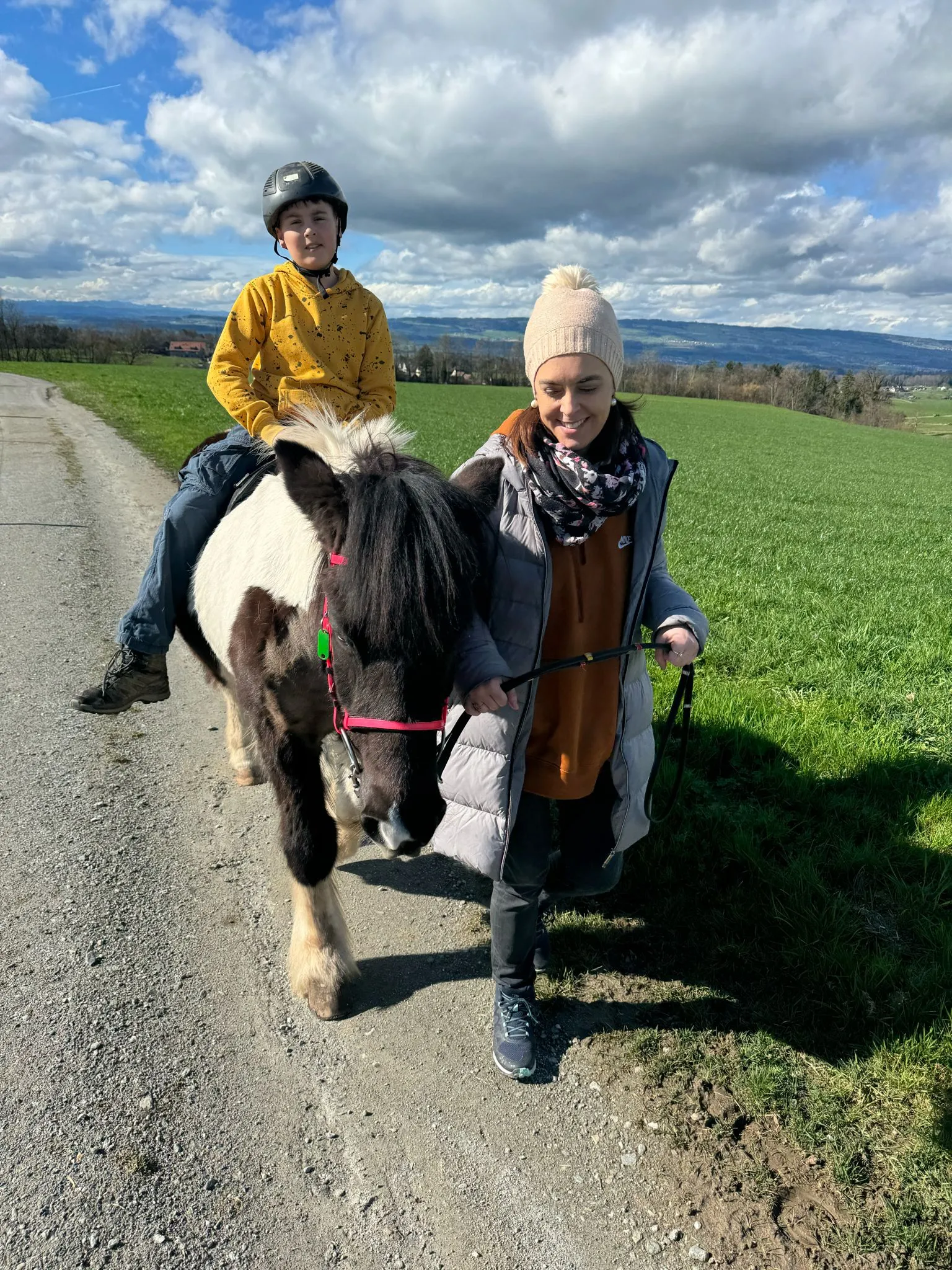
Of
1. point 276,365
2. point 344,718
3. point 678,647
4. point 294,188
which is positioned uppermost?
point 294,188

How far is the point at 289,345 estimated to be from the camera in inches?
154

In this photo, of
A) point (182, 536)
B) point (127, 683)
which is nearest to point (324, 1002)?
point (127, 683)

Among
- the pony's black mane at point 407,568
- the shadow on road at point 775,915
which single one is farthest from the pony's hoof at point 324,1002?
the pony's black mane at point 407,568

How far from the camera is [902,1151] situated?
255 cm

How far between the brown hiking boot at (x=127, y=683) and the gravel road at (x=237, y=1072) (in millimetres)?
506

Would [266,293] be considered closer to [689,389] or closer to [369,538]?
[369,538]

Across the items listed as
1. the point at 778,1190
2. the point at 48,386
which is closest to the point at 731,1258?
the point at 778,1190

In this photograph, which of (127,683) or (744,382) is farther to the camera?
(744,382)

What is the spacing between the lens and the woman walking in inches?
94.5

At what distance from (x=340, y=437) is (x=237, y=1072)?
2.48 metres

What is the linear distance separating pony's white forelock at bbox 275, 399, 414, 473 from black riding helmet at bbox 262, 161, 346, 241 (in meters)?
1.51

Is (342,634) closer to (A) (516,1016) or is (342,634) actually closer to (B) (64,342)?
(A) (516,1016)

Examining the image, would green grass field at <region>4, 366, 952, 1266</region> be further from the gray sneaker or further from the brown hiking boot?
the brown hiking boot

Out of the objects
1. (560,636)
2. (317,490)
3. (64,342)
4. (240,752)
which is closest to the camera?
(317,490)
